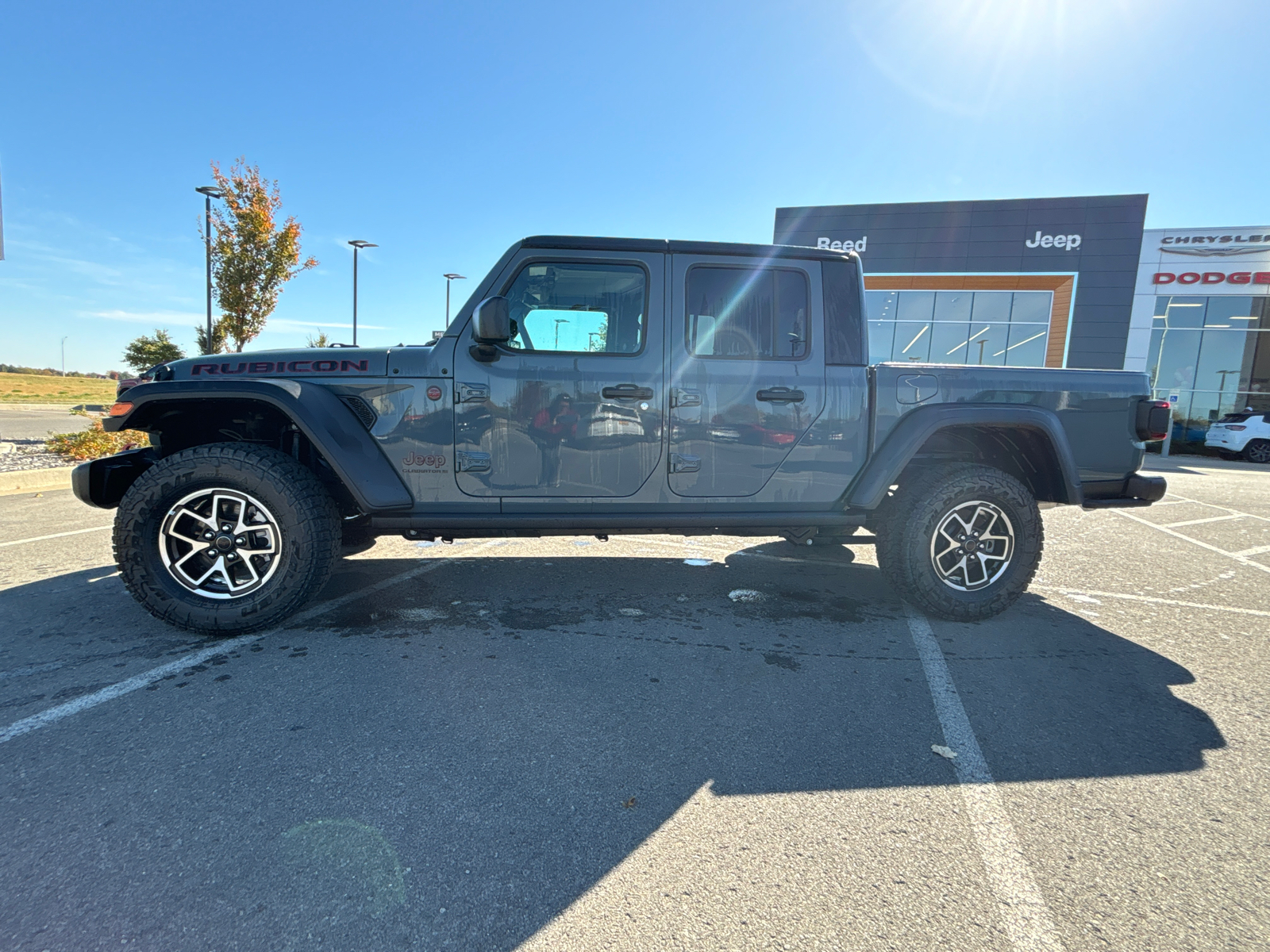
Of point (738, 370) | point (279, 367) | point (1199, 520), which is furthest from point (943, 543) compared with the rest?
point (1199, 520)

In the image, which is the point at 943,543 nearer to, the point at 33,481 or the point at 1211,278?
the point at 33,481

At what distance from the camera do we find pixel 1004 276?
75.8 feet

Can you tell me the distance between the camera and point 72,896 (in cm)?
158

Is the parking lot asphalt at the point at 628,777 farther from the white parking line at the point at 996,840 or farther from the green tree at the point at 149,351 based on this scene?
the green tree at the point at 149,351

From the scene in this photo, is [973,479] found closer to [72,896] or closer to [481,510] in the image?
[481,510]

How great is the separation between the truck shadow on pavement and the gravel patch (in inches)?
239

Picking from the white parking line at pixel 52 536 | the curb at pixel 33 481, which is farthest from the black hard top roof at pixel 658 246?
the curb at pixel 33 481

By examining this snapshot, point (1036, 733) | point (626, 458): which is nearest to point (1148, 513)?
point (1036, 733)

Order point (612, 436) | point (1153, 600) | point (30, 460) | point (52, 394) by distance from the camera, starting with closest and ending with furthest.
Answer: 1. point (612, 436)
2. point (1153, 600)
3. point (30, 460)
4. point (52, 394)

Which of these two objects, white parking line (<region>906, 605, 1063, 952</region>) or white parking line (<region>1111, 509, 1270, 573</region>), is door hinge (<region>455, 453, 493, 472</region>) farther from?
white parking line (<region>1111, 509, 1270, 573</region>)

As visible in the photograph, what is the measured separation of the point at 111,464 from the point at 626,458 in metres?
2.75

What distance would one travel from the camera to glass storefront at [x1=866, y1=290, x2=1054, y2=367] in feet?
75.7

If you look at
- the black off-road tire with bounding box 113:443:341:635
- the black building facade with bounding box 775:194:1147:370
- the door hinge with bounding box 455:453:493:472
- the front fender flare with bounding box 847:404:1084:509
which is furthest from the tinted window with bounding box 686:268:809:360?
the black building facade with bounding box 775:194:1147:370

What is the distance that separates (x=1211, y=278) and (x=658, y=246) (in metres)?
27.0
